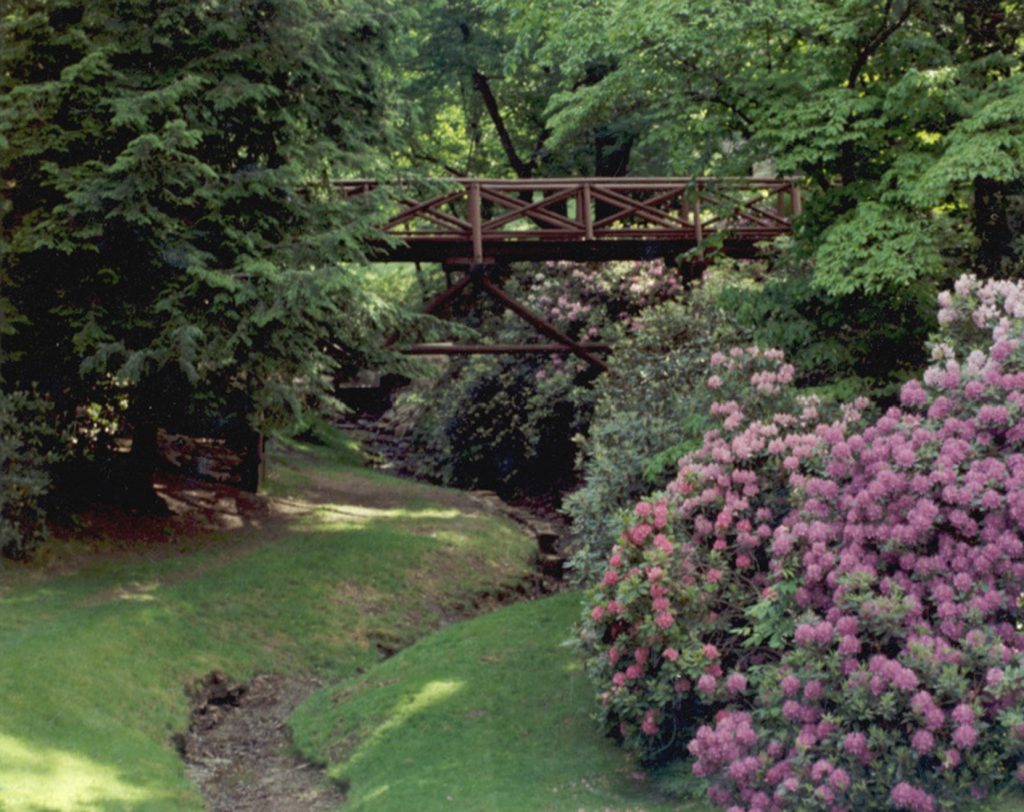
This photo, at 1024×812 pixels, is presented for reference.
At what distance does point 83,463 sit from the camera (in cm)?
1662

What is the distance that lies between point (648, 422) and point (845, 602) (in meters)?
4.62

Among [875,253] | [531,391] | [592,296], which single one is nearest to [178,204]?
[875,253]

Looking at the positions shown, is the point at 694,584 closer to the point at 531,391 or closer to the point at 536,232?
the point at 536,232

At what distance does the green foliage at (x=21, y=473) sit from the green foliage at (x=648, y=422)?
6.55m

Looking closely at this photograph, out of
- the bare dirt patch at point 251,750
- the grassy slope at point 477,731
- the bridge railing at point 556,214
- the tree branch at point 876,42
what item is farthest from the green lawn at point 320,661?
the tree branch at point 876,42

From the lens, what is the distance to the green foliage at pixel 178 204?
13945 millimetres

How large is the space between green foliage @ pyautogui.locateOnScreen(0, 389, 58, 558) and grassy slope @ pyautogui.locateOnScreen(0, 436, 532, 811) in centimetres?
44

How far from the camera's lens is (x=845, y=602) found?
7.31 meters

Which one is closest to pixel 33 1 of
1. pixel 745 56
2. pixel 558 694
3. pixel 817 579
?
pixel 745 56

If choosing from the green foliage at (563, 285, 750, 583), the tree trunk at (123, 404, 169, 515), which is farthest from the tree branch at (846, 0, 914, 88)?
the tree trunk at (123, 404, 169, 515)

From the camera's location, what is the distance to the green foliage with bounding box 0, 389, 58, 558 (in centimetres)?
1370

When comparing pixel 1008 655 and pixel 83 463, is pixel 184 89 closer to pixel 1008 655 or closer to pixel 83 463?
pixel 83 463

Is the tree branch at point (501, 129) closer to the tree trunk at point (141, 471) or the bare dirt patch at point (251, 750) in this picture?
the tree trunk at point (141, 471)

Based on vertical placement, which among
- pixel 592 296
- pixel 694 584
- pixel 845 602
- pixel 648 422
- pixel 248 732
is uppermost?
pixel 592 296
